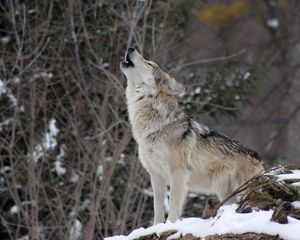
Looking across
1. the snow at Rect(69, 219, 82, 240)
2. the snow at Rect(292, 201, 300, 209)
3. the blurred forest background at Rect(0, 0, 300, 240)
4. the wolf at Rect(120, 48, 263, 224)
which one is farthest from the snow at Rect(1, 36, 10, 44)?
the snow at Rect(292, 201, 300, 209)

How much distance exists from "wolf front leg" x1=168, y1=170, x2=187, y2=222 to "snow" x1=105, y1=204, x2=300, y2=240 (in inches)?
126

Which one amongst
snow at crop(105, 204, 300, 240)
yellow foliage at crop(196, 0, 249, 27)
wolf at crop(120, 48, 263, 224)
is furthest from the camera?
yellow foliage at crop(196, 0, 249, 27)

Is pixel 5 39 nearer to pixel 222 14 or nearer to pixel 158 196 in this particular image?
pixel 158 196

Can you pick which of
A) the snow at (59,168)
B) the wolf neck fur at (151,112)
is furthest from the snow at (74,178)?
the wolf neck fur at (151,112)

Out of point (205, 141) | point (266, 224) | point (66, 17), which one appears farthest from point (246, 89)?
point (266, 224)

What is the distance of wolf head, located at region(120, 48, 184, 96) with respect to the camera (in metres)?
8.84

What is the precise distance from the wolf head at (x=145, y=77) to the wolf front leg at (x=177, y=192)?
0.94 metres

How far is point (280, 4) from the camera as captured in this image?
24.6 meters

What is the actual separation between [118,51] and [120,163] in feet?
6.29

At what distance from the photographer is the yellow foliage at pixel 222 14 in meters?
25.7

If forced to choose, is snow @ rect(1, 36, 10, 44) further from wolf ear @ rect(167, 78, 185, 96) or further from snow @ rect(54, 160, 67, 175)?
wolf ear @ rect(167, 78, 185, 96)

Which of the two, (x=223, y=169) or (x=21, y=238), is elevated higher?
(x=223, y=169)

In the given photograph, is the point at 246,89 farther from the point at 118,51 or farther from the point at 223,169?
the point at 223,169

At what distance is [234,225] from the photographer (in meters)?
4.73
